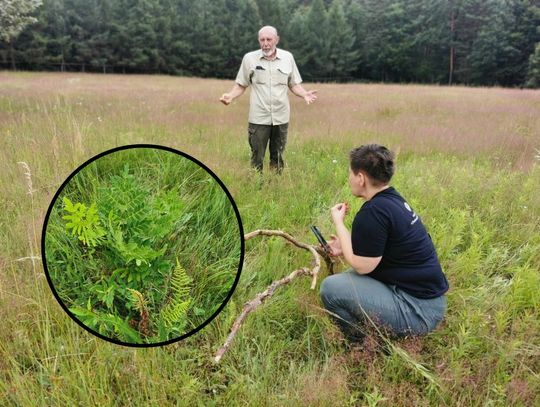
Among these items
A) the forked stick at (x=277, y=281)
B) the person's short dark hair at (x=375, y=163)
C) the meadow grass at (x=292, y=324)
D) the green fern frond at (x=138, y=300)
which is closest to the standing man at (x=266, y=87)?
the meadow grass at (x=292, y=324)

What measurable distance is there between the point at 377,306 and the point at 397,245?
0.39 meters

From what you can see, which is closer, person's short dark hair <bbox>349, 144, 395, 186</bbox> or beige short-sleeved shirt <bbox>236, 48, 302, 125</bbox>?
person's short dark hair <bbox>349, 144, 395, 186</bbox>

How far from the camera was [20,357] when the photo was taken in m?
2.24

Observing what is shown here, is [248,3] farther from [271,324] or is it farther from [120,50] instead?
[271,324]

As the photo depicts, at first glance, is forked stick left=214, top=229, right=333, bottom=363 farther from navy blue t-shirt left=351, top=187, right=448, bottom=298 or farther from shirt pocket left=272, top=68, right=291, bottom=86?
shirt pocket left=272, top=68, right=291, bottom=86

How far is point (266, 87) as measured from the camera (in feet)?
16.9

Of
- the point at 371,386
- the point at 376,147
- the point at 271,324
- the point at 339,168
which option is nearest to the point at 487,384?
the point at 371,386

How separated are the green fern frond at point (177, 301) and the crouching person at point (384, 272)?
39.0 inches

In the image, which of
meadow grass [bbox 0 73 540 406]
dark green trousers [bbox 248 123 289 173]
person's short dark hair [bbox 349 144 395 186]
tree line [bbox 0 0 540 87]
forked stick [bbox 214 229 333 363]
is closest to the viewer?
meadow grass [bbox 0 73 540 406]

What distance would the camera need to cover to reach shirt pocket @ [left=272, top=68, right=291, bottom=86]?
16.9ft

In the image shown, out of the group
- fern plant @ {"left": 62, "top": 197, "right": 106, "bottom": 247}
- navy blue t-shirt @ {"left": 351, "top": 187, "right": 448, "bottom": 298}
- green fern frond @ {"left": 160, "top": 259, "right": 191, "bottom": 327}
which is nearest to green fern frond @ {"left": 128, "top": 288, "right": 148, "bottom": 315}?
green fern frond @ {"left": 160, "top": 259, "right": 191, "bottom": 327}

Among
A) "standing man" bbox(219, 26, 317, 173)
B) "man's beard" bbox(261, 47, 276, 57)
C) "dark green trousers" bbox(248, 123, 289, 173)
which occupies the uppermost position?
"man's beard" bbox(261, 47, 276, 57)

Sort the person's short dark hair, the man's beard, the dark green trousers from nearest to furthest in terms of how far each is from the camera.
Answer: the person's short dark hair < the man's beard < the dark green trousers

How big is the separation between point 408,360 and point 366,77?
58.2m
